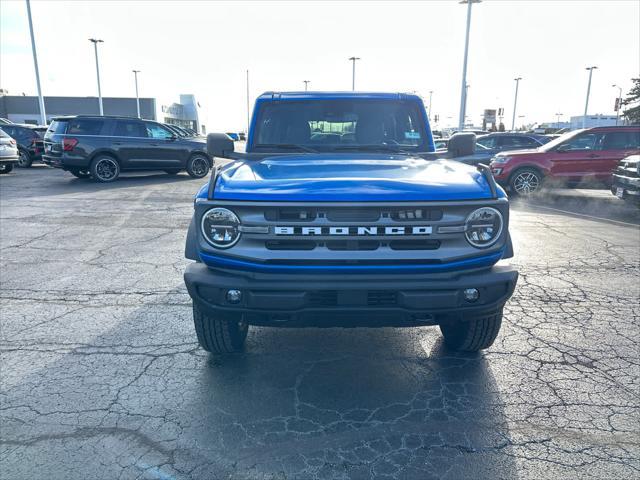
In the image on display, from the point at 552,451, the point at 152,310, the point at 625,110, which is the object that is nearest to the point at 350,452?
the point at 552,451

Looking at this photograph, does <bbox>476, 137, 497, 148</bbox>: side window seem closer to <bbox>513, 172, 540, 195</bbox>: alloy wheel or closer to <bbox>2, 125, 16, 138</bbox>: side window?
<bbox>513, 172, 540, 195</bbox>: alloy wheel

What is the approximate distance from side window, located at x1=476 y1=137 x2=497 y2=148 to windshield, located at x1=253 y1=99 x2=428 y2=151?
1193 cm

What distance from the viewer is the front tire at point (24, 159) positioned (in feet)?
60.2

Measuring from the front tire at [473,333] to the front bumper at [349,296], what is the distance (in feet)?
1.83

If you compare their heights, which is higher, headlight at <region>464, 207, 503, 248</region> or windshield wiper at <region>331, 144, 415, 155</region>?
windshield wiper at <region>331, 144, 415, 155</region>

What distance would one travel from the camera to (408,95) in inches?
178

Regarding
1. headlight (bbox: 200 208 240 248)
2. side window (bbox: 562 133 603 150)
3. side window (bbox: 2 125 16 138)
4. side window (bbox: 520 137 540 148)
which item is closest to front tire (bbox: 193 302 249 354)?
headlight (bbox: 200 208 240 248)

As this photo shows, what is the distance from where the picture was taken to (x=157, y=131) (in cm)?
1500

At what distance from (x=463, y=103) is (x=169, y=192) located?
21.4 m

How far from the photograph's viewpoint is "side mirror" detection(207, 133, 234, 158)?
4.12 meters

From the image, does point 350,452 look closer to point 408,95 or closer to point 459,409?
point 459,409

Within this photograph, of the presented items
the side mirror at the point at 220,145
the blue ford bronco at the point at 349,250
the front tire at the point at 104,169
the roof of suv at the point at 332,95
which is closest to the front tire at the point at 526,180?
the roof of suv at the point at 332,95

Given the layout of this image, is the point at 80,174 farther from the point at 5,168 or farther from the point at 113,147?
the point at 5,168

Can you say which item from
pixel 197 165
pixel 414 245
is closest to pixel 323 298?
pixel 414 245
